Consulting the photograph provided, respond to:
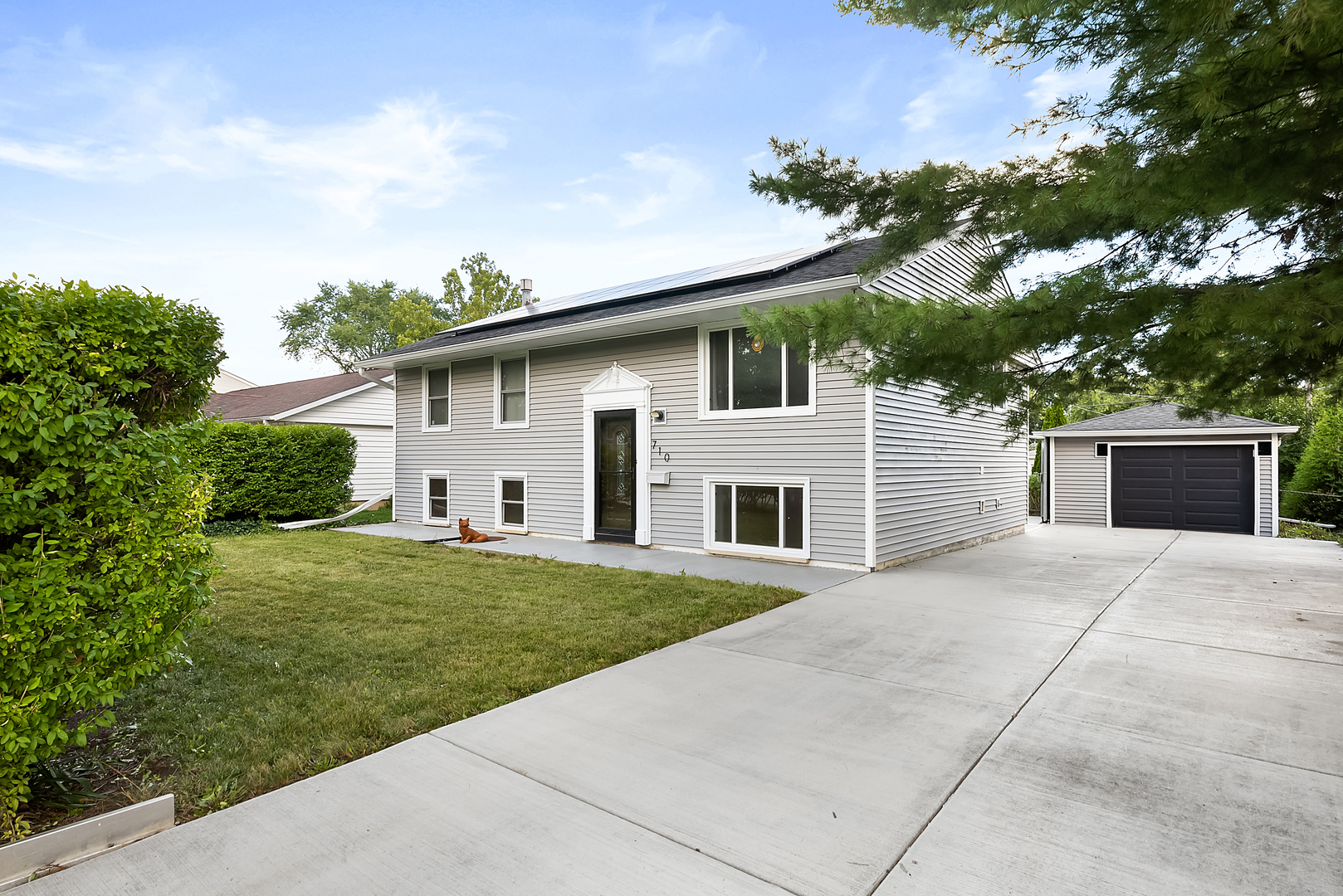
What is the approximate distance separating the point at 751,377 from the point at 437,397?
23.0ft

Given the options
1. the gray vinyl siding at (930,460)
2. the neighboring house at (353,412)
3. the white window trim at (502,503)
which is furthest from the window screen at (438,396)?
the gray vinyl siding at (930,460)

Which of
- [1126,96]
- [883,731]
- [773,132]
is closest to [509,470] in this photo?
[773,132]

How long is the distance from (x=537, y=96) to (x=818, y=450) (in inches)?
433

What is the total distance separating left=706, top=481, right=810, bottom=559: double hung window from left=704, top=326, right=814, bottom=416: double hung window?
104 centimetres

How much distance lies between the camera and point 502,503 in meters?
11.2

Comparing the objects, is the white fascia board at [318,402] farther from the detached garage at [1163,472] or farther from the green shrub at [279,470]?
the detached garage at [1163,472]

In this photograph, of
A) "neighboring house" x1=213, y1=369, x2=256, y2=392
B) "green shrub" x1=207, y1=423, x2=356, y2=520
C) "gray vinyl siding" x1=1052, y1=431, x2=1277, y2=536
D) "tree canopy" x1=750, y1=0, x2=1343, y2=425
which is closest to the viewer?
"tree canopy" x1=750, y1=0, x2=1343, y2=425

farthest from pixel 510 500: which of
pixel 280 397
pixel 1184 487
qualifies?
pixel 1184 487

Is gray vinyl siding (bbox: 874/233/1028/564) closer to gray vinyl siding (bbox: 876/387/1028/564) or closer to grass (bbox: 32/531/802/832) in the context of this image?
gray vinyl siding (bbox: 876/387/1028/564)

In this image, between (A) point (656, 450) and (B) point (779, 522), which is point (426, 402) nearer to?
(A) point (656, 450)

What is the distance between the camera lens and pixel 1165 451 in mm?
13391

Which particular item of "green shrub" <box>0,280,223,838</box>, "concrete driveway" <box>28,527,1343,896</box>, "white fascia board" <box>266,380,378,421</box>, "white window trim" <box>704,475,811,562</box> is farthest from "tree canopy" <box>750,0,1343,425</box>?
"white fascia board" <box>266,380,378,421</box>

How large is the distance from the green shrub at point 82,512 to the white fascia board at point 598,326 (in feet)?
19.0

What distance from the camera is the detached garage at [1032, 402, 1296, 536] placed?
1227cm
